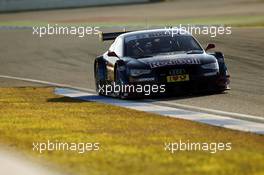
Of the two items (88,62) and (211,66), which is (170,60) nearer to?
(211,66)

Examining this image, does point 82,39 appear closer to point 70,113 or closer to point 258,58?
point 258,58

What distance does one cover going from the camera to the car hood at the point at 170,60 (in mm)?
14961

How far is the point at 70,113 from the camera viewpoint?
12.6 metres

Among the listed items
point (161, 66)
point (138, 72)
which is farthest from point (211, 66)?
point (138, 72)

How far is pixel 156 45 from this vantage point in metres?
16.0

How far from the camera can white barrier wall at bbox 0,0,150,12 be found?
6297cm

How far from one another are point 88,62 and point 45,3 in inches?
1561

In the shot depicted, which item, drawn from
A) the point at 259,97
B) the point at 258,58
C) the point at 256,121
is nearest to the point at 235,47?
the point at 258,58

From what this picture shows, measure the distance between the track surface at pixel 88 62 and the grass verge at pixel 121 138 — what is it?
1.66 m

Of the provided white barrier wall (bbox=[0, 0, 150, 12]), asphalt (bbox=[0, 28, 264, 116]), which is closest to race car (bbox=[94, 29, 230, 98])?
asphalt (bbox=[0, 28, 264, 116])

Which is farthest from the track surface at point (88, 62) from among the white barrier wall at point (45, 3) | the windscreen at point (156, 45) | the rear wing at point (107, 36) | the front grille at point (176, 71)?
the white barrier wall at point (45, 3)

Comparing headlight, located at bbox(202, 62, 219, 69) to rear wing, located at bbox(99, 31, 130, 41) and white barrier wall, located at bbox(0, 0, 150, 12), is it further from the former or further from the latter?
white barrier wall, located at bbox(0, 0, 150, 12)

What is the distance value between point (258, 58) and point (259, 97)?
866cm

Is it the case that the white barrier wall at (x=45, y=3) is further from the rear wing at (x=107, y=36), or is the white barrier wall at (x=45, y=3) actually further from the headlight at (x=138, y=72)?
the headlight at (x=138, y=72)
